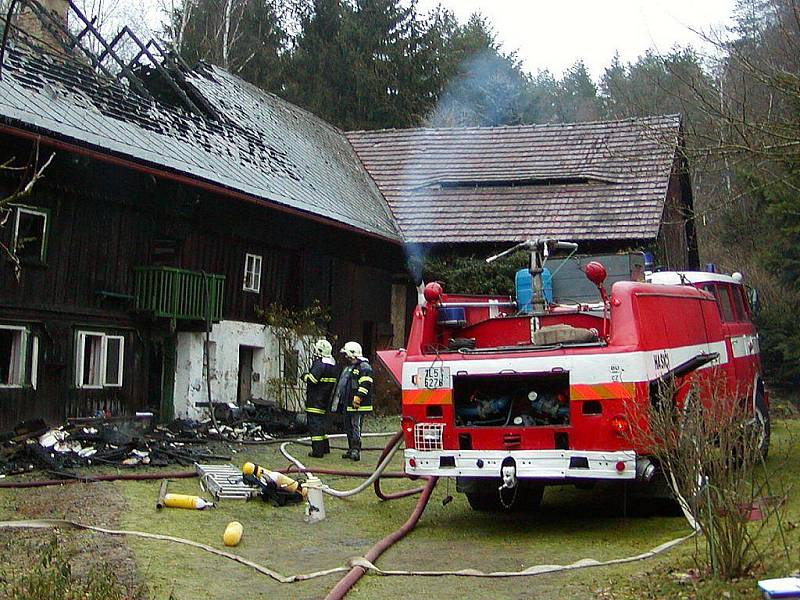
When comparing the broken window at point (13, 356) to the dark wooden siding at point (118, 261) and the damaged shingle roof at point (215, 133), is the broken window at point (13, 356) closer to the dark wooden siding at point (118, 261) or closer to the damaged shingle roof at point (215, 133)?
the dark wooden siding at point (118, 261)

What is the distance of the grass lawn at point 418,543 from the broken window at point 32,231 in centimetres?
560

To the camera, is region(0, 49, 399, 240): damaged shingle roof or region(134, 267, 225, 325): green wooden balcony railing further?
region(134, 267, 225, 325): green wooden balcony railing

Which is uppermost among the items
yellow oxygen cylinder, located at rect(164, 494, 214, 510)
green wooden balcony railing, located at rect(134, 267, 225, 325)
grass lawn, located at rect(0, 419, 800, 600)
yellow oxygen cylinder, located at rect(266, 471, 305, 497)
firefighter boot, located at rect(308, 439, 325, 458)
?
green wooden balcony railing, located at rect(134, 267, 225, 325)

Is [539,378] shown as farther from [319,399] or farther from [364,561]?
[319,399]

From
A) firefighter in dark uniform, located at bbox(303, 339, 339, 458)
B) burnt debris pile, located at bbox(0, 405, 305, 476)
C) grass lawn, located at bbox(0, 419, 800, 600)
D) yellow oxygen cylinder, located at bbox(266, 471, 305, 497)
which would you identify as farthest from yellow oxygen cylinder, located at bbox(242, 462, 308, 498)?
firefighter in dark uniform, located at bbox(303, 339, 339, 458)

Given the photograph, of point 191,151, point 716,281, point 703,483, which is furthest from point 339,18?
point 703,483

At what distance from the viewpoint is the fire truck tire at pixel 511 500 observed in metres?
10.1

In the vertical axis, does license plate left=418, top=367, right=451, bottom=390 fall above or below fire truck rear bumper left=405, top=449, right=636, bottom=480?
above

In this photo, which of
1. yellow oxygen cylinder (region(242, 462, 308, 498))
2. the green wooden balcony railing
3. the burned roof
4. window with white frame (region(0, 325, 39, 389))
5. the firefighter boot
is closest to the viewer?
yellow oxygen cylinder (region(242, 462, 308, 498))

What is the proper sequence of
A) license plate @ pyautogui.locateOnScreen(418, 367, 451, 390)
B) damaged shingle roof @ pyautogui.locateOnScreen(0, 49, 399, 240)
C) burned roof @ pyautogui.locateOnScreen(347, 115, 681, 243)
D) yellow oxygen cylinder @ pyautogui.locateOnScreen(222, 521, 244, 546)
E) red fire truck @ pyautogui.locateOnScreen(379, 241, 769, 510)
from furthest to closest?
1. burned roof @ pyautogui.locateOnScreen(347, 115, 681, 243)
2. damaged shingle roof @ pyautogui.locateOnScreen(0, 49, 399, 240)
3. license plate @ pyautogui.locateOnScreen(418, 367, 451, 390)
4. yellow oxygen cylinder @ pyautogui.locateOnScreen(222, 521, 244, 546)
5. red fire truck @ pyautogui.locateOnScreen(379, 241, 769, 510)

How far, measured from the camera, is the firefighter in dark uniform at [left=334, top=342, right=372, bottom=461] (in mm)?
14172

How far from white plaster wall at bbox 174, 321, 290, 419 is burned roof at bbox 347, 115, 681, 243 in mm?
6541

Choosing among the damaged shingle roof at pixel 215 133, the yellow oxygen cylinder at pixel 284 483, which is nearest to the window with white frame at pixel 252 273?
the damaged shingle roof at pixel 215 133

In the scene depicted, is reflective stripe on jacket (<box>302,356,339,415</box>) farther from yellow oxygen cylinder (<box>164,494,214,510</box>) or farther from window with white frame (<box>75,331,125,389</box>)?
window with white frame (<box>75,331,125,389</box>)
